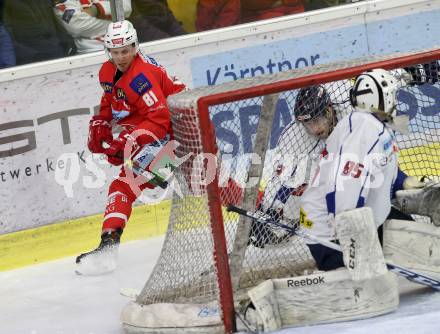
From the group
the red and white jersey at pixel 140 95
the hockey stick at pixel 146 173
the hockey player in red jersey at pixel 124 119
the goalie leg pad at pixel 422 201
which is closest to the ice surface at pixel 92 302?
the hockey player in red jersey at pixel 124 119

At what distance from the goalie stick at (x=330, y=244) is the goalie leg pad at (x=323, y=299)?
0.07 meters

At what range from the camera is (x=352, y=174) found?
12.2 feet

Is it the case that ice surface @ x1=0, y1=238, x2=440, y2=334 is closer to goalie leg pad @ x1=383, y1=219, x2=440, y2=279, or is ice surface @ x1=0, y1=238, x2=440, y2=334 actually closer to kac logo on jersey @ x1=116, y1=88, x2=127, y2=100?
goalie leg pad @ x1=383, y1=219, x2=440, y2=279

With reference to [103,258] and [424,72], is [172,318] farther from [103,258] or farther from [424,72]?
[424,72]

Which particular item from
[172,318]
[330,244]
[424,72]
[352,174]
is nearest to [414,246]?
[330,244]

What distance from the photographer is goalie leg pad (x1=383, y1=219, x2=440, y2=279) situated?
157 inches

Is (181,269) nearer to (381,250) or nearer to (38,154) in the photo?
(381,250)

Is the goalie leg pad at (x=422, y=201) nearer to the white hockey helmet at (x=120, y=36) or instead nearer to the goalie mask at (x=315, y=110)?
the goalie mask at (x=315, y=110)

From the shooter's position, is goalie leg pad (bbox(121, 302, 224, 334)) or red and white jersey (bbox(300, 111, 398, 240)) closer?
red and white jersey (bbox(300, 111, 398, 240))

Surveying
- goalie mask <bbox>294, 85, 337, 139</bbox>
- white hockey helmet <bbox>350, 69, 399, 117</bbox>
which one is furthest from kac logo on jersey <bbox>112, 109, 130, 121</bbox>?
white hockey helmet <bbox>350, 69, 399, 117</bbox>

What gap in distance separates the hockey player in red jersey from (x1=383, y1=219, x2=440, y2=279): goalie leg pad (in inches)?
52.9

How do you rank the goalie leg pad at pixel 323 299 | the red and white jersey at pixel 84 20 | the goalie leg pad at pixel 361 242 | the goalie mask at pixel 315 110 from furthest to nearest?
the red and white jersey at pixel 84 20
the goalie mask at pixel 315 110
the goalie leg pad at pixel 323 299
the goalie leg pad at pixel 361 242

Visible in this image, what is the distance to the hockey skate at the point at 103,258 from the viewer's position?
492 cm

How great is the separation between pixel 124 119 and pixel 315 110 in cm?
129
